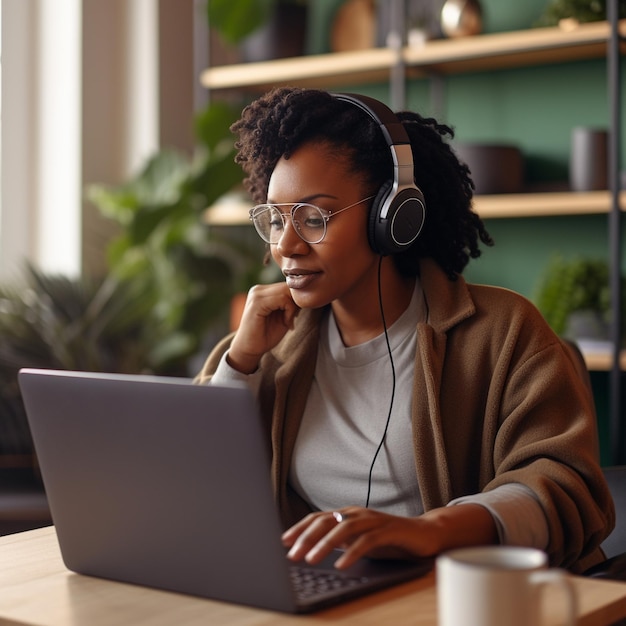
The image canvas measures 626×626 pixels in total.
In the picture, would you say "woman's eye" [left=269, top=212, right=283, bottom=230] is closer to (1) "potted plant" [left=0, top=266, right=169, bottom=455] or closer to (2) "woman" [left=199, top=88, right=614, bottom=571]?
(2) "woman" [left=199, top=88, right=614, bottom=571]

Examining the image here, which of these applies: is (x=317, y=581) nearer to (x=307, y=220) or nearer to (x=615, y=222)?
(x=307, y=220)

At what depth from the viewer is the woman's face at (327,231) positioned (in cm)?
152

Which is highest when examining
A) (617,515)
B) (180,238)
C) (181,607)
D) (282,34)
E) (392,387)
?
(282,34)

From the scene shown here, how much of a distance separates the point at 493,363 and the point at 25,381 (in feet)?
2.21

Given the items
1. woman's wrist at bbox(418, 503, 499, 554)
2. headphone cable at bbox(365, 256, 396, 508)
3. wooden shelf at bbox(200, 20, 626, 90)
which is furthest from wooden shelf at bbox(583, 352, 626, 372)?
woman's wrist at bbox(418, 503, 499, 554)

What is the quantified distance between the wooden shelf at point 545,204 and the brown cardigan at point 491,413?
1431 mm

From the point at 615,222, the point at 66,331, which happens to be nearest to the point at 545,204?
the point at 615,222

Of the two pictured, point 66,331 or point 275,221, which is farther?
point 66,331

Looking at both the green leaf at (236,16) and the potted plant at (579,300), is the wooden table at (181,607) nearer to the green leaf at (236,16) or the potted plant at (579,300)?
the potted plant at (579,300)

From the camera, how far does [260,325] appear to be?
162 centimetres

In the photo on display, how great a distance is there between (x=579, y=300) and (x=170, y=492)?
2151mm

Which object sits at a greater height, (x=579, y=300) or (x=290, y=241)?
(x=290, y=241)

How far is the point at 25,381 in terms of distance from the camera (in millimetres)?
1106

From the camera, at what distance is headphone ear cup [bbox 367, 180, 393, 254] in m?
1.52
